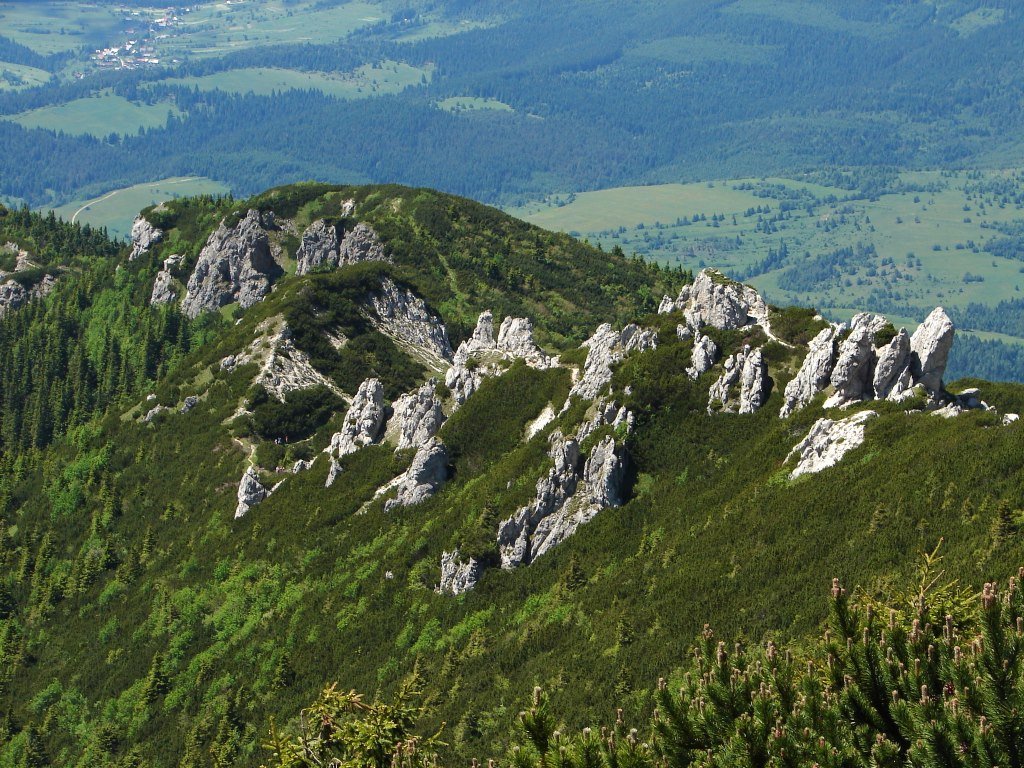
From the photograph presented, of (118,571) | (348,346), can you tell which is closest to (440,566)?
(118,571)

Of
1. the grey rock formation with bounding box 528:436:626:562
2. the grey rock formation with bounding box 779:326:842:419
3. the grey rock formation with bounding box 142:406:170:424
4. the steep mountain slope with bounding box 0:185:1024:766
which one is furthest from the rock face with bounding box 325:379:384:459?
the grey rock formation with bounding box 779:326:842:419

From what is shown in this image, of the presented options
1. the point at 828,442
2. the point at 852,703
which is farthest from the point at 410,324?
the point at 852,703

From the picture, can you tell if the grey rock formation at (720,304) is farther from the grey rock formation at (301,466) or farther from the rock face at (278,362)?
the rock face at (278,362)

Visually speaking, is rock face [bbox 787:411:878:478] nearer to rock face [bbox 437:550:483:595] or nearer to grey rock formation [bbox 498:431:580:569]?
grey rock formation [bbox 498:431:580:569]

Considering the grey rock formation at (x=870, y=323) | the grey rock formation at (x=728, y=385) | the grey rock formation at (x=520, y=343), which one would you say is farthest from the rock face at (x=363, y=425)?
the grey rock formation at (x=870, y=323)

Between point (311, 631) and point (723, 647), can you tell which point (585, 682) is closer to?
point (311, 631)

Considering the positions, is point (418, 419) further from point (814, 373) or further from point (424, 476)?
point (814, 373)

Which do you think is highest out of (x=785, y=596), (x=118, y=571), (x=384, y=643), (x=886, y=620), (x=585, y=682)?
(x=886, y=620)
